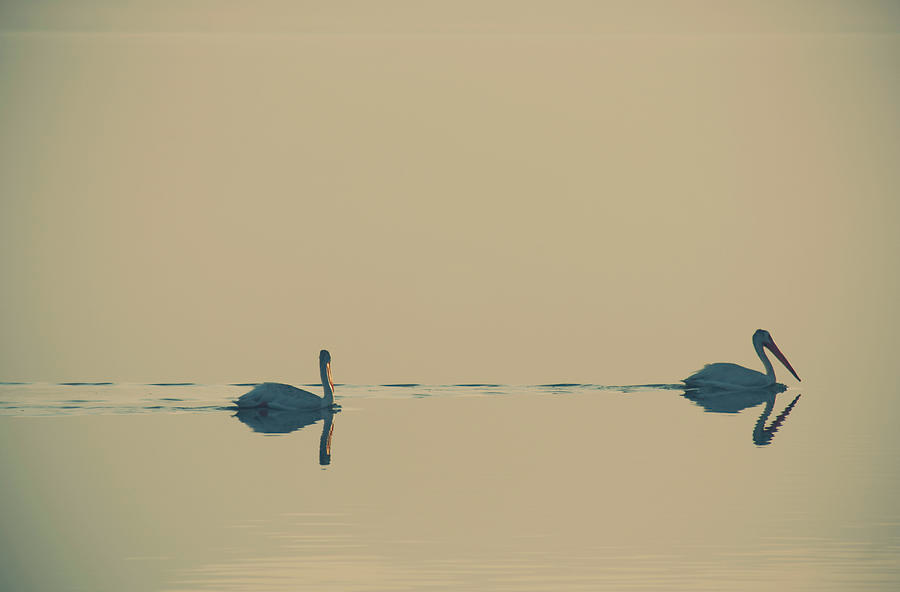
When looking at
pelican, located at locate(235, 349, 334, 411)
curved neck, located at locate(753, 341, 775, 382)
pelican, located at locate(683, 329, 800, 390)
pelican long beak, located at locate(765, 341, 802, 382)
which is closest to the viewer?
pelican, located at locate(235, 349, 334, 411)

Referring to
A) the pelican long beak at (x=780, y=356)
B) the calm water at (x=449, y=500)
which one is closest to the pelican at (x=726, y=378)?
the pelican long beak at (x=780, y=356)

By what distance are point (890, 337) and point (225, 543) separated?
2645cm

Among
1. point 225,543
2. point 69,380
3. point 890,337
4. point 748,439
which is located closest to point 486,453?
point 748,439

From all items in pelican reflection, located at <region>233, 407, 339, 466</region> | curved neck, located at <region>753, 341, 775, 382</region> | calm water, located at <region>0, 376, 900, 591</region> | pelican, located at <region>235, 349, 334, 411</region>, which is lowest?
calm water, located at <region>0, 376, 900, 591</region>

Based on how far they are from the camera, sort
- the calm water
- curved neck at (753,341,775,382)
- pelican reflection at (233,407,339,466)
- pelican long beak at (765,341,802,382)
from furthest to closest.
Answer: pelican long beak at (765,341,802,382) → curved neck at (753,341,775,382) → pelican reflection at (233,407,339,466) → the calm water

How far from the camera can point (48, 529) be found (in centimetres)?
1141

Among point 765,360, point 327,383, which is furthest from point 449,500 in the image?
point 765,360

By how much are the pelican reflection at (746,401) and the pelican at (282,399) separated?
6.26 m

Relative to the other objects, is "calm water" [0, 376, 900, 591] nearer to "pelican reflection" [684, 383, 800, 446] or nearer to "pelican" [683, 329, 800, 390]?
"pelican reflection" [684, 383, 800, 446]

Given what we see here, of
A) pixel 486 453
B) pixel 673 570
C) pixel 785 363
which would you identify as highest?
pixel 785 363

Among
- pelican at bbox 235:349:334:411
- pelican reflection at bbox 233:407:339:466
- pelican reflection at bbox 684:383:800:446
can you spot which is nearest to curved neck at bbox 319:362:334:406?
pelican at bbox 235:349:334:411

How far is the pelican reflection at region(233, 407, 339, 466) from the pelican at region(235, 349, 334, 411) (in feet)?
0.42

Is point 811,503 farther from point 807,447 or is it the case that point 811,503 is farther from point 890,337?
point 890,337

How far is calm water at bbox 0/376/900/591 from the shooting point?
32.2 ft
